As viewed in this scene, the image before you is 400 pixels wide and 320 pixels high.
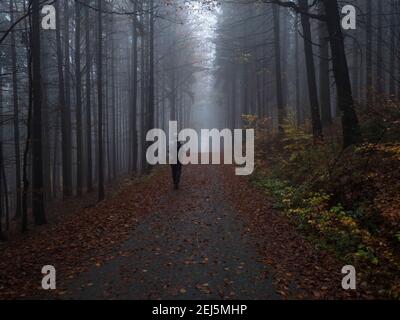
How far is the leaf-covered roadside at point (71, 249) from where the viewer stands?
6.59 metres

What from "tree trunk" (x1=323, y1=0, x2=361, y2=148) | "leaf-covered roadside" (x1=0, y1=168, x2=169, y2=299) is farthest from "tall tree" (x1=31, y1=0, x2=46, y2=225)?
"tree trunk" (x1=323, y1=0, x2=361, y2=148)

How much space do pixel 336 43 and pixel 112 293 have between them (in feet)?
30.5

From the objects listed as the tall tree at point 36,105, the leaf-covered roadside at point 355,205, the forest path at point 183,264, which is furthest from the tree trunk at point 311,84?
the tall tree at point 36,105

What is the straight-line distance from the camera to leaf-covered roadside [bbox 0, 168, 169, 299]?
6.59 m

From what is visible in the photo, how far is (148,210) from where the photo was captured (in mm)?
11422

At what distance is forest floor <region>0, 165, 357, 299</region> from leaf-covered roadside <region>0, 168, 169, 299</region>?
3cm

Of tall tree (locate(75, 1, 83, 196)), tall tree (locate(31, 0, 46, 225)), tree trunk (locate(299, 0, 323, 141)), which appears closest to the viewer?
tall tree (locate(31, 0, 46, 225))

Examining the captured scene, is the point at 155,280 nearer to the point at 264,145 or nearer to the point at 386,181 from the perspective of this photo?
the point at 386,181

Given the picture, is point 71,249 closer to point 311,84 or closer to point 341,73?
point 341,73

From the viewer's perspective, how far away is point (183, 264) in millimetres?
7020

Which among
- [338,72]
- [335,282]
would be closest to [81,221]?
[335,282]

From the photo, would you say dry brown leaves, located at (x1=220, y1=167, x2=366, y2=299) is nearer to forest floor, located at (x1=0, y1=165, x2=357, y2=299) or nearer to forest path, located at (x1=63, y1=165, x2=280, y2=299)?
forest floor, located at (x1=0, y1=165, x2=357, y2=299)

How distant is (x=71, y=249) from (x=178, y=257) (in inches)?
103

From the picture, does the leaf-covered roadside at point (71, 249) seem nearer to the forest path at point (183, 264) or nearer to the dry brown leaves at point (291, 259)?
the forest path at point (183, 264)
